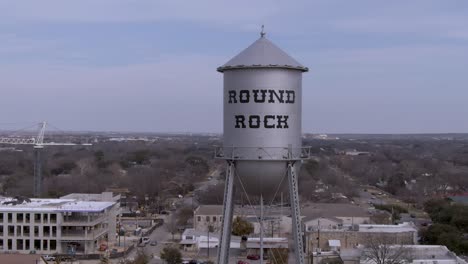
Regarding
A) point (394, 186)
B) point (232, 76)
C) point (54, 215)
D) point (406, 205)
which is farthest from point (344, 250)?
point (394, 186)

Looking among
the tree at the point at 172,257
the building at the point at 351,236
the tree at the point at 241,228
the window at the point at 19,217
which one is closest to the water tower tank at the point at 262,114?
the tree at the point at 172,257

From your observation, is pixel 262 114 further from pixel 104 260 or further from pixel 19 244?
pixel 19 244

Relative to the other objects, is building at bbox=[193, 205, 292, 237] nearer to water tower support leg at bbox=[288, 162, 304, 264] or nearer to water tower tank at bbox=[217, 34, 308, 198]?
water tower support leg at bbox=[288, 162, 304, 264]

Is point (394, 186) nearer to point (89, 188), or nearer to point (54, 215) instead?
point (89, 188)

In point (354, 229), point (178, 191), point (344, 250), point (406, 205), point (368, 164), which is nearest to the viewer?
point (344, 250)

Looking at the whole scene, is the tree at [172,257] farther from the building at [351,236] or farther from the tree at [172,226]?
the tree at [172,226]

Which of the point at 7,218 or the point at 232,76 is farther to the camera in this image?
the point at 7,218

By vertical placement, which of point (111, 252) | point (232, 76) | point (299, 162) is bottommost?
point (111, 252)
